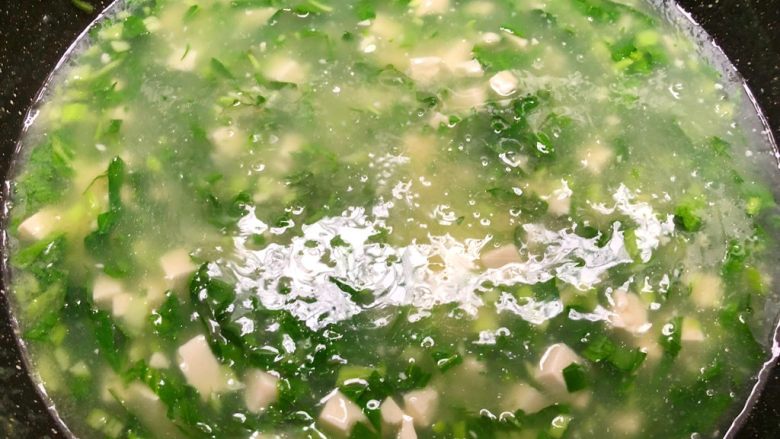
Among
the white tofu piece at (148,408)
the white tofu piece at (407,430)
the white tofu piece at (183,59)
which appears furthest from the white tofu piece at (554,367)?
the white tofu piece at (183,59)

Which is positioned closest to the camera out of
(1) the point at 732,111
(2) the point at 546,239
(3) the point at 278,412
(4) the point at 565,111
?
(3) the point at 278,412

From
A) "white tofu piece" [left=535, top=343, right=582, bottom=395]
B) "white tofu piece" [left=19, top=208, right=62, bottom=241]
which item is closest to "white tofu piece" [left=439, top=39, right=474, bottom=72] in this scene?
"white tofu piece" [left=535, top=343, right=582, bottom=395]

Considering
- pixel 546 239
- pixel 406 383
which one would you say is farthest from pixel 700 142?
pixel 406 383

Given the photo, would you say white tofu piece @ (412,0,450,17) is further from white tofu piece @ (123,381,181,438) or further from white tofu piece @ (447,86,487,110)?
white tofu piece @ (123,381,181,438)

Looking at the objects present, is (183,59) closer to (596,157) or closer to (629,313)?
(596,157)

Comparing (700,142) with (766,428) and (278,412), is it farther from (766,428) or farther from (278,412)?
(278,412)

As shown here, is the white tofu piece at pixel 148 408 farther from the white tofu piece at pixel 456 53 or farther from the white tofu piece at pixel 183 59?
the white tofu piece at pixel 456 53

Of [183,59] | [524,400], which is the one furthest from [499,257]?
[183,59]
